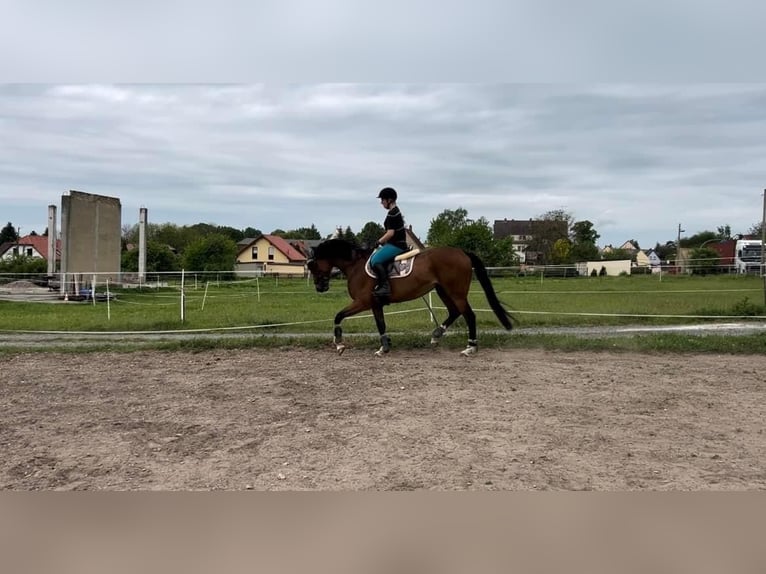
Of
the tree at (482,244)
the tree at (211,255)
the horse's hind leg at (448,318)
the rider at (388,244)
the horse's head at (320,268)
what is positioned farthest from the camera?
the tree at (211,255)

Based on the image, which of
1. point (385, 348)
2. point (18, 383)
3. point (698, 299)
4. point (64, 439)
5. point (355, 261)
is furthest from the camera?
point (698, 299)

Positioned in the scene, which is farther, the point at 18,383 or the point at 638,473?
the point at 18,383

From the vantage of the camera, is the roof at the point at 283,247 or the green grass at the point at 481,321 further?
the roof at the point at 283,247

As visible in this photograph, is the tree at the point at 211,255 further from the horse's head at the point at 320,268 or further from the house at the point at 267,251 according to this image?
the horse's head at the point at 320,268

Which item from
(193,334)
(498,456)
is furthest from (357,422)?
(193,334)

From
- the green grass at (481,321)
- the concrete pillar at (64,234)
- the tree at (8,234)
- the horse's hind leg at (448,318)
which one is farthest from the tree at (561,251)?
the tree at (8,234)

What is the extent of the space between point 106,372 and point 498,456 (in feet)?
16.3

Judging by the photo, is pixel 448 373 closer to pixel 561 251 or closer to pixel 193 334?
pixel 193 334

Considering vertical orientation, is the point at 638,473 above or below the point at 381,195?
below

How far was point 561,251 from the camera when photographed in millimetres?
63781

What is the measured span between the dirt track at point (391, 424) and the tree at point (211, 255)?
44197 mm

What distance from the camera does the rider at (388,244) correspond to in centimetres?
737

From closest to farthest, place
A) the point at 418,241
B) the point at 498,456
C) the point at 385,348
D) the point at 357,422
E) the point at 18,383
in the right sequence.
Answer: the point at 498,456 → the point at 357,422 → the point at 18,383 → the point at 385,348 → the point at 418,241

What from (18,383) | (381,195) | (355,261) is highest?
(381,195)
